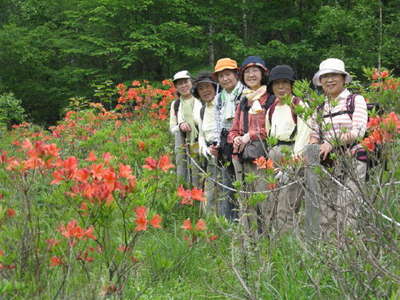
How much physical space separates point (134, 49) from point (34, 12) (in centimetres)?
768

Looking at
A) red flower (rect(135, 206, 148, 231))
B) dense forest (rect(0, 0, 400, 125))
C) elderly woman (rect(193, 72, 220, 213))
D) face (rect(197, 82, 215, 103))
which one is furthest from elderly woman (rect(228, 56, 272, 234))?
dense forest (rect(0, 0, 400, 125))

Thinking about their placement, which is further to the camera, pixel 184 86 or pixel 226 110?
pixel 184 86

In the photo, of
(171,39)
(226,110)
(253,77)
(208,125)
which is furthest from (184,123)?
(171,39)

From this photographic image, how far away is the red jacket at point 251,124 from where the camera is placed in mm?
3670

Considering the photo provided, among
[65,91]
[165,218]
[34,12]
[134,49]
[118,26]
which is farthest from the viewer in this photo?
[34,12]

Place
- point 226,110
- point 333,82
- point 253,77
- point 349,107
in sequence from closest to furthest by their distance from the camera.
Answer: point 349,107 < point 333,82 < point 253,77 < point 226,110

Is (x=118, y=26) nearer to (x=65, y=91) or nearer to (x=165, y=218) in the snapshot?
(x=65, y=91)

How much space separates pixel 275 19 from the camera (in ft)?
51.4

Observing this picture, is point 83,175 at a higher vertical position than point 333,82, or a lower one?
lower

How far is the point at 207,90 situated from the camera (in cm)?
443

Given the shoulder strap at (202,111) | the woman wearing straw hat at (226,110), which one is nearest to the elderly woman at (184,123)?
the shoulder strap at (202,111)

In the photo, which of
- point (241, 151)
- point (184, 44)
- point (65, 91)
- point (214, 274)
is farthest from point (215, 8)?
point (214, 274)

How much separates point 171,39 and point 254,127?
11392 millimetres

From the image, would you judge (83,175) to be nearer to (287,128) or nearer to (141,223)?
(141,223)
